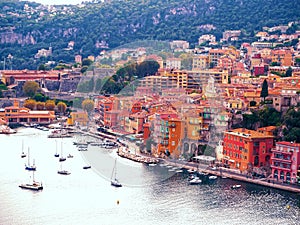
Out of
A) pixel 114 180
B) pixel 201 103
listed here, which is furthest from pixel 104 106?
pixel 114 180

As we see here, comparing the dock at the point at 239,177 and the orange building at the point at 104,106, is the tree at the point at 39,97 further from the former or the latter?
the dock at the point at 239,177

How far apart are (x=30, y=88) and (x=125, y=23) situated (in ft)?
41.2

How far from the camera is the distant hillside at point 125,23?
115ft

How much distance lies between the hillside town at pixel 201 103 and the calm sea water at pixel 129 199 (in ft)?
2.59

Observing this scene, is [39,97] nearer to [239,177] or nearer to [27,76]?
[27,76]

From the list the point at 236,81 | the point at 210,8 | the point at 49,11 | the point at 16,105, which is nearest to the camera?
the point at 236,81

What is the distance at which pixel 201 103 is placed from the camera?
61.5 ft

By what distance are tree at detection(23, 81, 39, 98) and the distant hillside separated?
7904 mm

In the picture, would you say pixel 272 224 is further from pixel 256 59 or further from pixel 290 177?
pixel 256 59

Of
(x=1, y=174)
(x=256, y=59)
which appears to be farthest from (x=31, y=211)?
(x=256, y=59)

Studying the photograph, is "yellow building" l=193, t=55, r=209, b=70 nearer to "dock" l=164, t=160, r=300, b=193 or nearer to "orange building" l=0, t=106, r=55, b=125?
"orange building" l=0, t=106, r=55, b=125

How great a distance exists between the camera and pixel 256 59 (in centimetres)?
2617

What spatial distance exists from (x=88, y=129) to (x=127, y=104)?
4.46 feet

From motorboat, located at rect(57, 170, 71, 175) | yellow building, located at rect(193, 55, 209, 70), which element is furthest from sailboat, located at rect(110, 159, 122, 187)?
yellow building, located at rect(193, 55, 209, 70)
